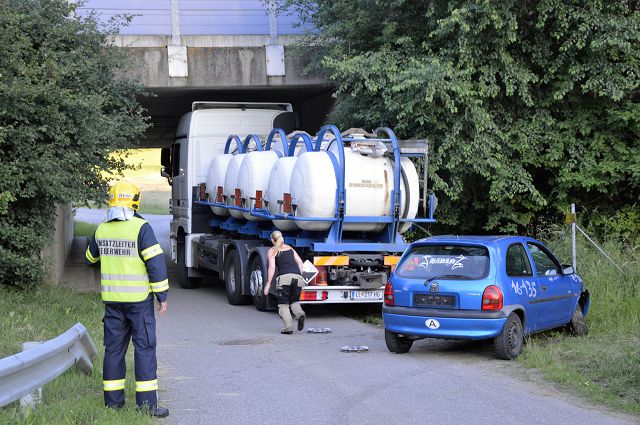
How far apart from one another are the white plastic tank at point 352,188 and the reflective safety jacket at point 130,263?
6313 millimetres

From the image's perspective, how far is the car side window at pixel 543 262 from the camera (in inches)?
442

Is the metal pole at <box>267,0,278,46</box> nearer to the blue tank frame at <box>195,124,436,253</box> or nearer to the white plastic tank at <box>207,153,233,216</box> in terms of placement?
the white plastic tank at <box>207,153,233,216</box>

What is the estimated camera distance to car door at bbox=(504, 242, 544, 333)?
34.1 feet

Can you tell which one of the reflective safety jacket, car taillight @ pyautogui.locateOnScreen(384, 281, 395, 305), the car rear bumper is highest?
the reflective safety jacket

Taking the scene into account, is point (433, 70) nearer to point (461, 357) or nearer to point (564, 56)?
point (564, 56)

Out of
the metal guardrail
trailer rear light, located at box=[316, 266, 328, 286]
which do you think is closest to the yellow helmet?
the metal guardrail

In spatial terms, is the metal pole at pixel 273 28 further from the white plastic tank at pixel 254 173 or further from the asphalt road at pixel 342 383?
the asphalt road at pixel 342 383

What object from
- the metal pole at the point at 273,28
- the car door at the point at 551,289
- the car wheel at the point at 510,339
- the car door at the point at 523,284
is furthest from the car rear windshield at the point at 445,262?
the metal pole at the point at 273,28

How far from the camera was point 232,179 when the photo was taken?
16.8 metres

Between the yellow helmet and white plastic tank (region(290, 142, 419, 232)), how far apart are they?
623 centimetres

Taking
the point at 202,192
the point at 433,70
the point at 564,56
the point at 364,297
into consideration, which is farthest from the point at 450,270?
the point at 202,192

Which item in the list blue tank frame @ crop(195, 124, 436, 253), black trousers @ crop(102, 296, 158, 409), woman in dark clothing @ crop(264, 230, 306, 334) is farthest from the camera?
blue tank frame @ crop(195, 124, 436, 253)

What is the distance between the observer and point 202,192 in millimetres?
18859

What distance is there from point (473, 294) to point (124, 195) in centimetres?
433
